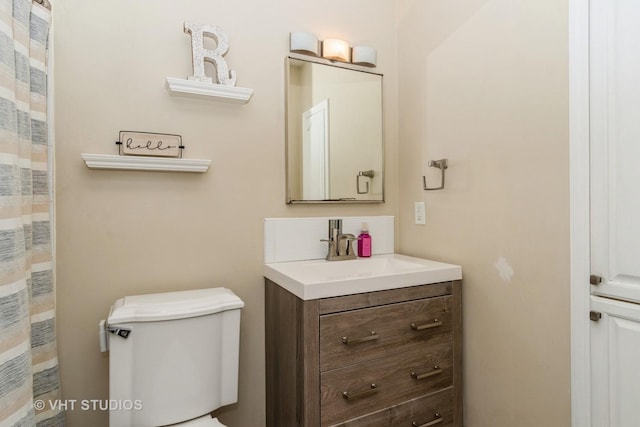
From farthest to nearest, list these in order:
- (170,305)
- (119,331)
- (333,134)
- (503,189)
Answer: (333,134)
(503,189)
(170,305)
(119,331)

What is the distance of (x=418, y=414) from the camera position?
1.38 m

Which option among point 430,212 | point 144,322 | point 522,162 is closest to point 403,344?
point 430,212

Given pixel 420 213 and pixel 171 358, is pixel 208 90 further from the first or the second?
pixel 420 213

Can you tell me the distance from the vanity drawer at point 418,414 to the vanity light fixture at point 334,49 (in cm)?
162

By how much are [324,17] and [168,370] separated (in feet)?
5.75

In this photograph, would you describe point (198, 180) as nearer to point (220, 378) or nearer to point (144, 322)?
point (144, 322)

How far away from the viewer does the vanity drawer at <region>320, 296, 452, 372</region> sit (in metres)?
1.20

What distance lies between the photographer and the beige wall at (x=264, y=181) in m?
1.21

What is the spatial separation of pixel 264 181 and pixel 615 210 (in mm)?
1303

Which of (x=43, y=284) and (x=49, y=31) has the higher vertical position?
(x=49, y=31)

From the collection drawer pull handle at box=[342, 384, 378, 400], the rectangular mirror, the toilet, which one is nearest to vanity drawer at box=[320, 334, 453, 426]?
drawer pull handle at box=[342, 384, 378, 400]

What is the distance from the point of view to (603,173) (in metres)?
1.04

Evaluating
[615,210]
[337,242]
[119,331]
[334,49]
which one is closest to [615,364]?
[615,210]

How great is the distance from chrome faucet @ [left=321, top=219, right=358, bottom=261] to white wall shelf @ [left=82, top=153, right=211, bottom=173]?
2.17 feet
